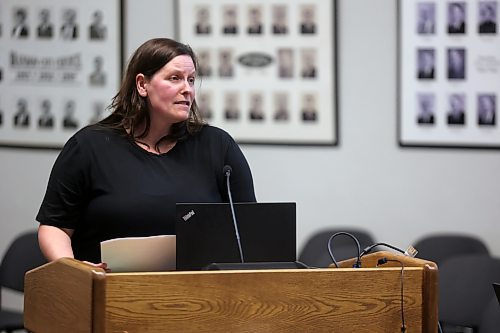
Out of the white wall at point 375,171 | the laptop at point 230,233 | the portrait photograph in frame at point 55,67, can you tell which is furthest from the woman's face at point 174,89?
the portrait photograph in frame at point 55,67

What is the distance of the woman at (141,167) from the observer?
3008mm

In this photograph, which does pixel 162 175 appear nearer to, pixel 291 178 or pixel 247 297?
pixel 247 297

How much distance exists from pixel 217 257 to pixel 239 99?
306 cm

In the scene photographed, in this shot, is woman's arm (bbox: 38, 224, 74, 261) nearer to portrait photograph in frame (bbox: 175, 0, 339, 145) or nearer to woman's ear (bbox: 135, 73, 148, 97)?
woman's ear (bbox: 135, 73, 148, 97)

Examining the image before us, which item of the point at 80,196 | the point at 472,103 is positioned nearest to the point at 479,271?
the point at 472,103

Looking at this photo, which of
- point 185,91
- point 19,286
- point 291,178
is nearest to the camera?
point 185,91

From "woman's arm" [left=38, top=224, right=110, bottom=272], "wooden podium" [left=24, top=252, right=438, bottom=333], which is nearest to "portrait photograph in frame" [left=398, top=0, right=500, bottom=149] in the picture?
"woman's arm" [left=38, top=224, right=110, bottom=272]

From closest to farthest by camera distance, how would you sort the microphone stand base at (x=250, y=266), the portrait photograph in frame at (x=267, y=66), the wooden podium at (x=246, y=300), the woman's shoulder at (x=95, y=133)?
the wooden podium at (x=246, y=300) → the microphone stand base at (x=250, y=266) → the woman's shoulder at (x=95, y=133) → the portrait photograph in frame at (x=267, y=66)

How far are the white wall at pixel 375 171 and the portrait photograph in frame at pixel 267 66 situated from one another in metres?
0.08

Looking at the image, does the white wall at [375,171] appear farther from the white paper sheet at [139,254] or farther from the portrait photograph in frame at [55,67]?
the white paper sheet at [139,254]

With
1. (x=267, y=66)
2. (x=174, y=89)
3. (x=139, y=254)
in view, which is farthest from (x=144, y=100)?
(x=267, y=66)

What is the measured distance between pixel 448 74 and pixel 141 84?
2.67 m

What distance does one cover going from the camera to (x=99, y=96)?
5883mm

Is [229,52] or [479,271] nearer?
[479,271]
